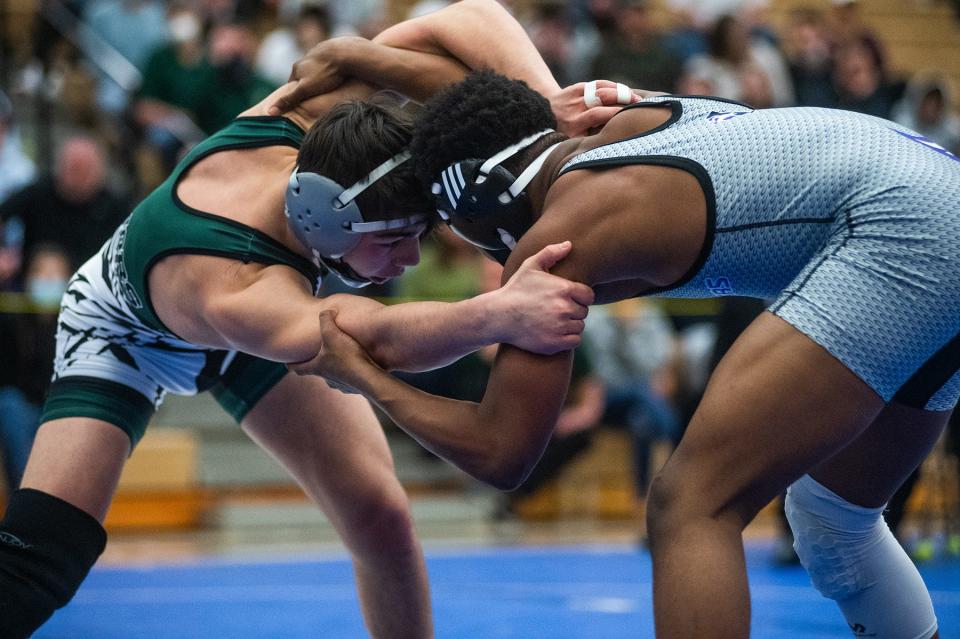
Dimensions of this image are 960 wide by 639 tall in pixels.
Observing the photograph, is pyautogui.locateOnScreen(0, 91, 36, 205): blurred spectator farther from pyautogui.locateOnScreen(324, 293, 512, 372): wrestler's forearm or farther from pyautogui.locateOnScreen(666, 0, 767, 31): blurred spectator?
pyautogui.locateOnScreen(324, 293, 512, 372): wrestler's forearm

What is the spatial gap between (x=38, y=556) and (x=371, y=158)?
125cm

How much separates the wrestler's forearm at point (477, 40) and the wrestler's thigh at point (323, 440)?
3.27 feet

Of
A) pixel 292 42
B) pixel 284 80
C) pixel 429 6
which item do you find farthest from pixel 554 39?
pixel 284 80

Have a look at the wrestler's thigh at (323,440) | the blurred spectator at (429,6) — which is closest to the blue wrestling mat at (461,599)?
the wrestler's thigh at (323,440)

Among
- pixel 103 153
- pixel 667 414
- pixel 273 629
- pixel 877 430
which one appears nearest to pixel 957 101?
pixel 667 414

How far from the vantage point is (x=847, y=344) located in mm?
2396

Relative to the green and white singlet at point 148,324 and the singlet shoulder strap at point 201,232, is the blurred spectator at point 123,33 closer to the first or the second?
the green and white singlet at point 148,324

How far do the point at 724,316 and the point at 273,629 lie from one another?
113 inches

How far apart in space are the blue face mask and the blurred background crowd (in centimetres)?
1

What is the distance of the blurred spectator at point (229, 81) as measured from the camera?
891 centimetres

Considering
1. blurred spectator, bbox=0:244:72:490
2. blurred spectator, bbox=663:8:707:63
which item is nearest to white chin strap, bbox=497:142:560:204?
blurred spectator, bbox=0:244:72:490

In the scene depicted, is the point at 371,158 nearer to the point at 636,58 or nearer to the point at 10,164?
the point at 10,164

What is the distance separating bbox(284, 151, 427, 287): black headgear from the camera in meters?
3.01

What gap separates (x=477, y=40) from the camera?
3.58 meters
